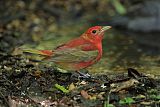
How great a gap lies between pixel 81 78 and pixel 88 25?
205 inches

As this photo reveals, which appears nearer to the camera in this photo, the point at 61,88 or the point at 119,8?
the point at 61,88

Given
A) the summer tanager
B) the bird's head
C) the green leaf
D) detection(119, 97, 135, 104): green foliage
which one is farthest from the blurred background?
detection(119, 97, 135, 104): green foliage

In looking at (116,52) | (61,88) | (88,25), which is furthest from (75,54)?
(88,25)

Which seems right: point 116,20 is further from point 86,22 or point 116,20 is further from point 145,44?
point 145,44

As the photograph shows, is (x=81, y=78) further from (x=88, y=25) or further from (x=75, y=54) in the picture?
(x=88, y=25)

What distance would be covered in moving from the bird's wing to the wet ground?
254mm

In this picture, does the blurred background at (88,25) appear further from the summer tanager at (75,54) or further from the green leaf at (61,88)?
the green leaf at (61,88)

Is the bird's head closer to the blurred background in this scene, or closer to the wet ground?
the wet ground

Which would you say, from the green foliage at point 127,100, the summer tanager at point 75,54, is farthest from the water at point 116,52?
the green foliage at point 127,100

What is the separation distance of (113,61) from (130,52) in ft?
3.31

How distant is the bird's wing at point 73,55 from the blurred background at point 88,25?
1.86 m

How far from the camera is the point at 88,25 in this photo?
10508 mm

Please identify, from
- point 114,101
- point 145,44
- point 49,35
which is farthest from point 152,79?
point 49,35

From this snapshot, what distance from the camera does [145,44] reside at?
905 cm
